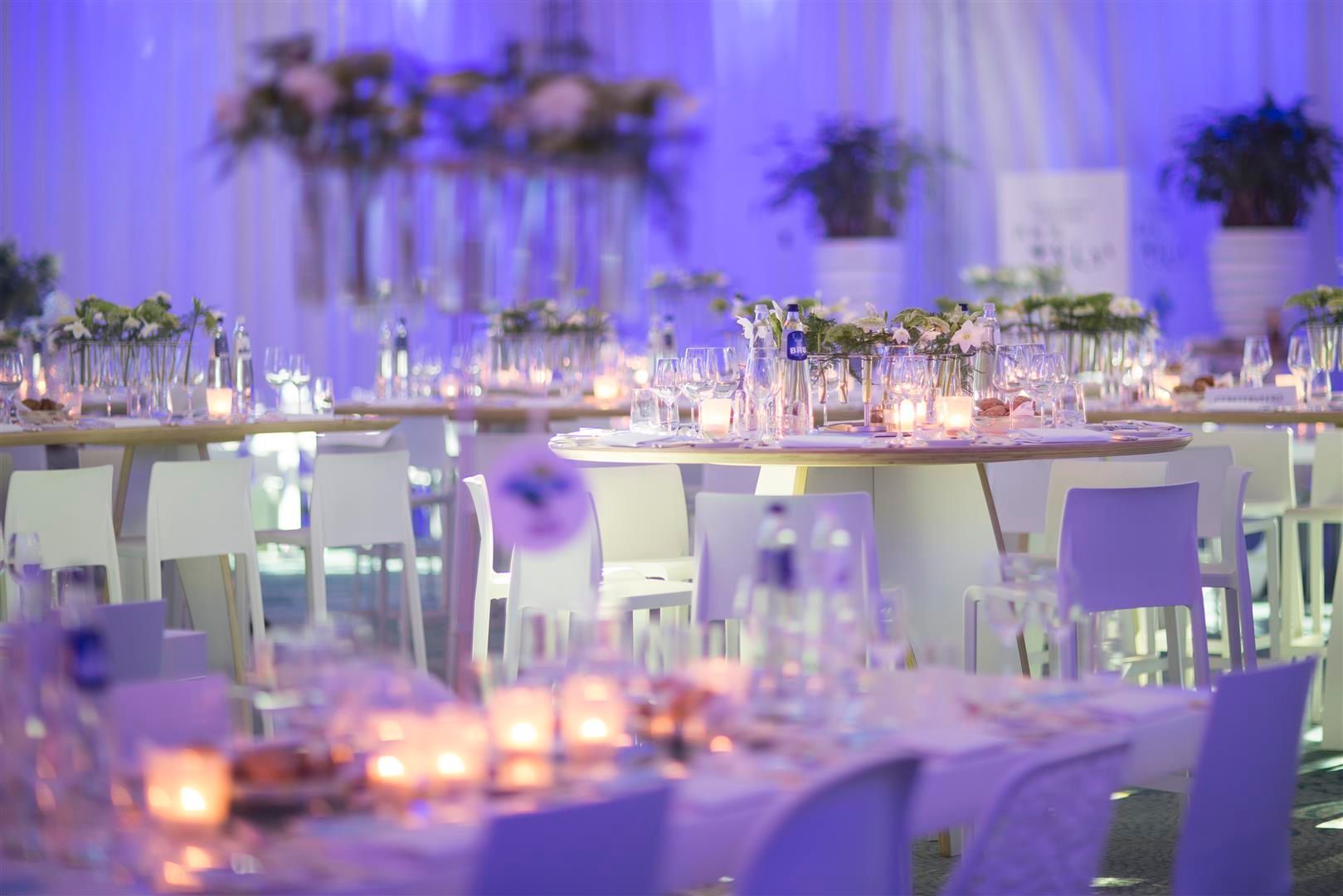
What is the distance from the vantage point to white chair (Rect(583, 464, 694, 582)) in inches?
172

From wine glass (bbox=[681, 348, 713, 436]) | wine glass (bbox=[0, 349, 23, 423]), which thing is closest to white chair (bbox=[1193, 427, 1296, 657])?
wine glass (bbox=[681, 348, 713, 436])

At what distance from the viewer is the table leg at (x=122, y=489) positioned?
17.3 ft

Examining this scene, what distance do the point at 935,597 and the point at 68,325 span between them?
11.0ft

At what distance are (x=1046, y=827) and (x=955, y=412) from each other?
260 cm

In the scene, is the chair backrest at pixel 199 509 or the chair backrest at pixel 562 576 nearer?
the chair backrest at pixel 562 576

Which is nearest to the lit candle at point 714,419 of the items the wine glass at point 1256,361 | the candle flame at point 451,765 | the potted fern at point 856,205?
the candle flame at point 451,765

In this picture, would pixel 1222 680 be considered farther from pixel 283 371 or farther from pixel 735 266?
pixel 735 266

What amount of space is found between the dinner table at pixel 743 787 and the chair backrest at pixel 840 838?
14 millimetres

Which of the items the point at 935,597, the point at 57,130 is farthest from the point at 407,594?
the point at 57,130

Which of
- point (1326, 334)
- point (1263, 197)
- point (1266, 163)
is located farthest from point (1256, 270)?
point (1326, 334)

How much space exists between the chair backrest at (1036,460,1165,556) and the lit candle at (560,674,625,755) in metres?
2.50

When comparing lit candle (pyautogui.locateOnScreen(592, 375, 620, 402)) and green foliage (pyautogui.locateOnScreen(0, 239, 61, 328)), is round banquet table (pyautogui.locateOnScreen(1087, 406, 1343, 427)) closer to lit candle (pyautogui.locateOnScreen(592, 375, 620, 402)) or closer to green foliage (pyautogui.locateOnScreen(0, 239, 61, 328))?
lit candle (pyautogui.locateOnScreen(592, 375, 620, 402))

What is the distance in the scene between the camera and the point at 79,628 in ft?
5.23

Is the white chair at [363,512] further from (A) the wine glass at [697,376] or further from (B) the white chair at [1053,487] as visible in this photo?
(B) the white chair at [1053,487]
